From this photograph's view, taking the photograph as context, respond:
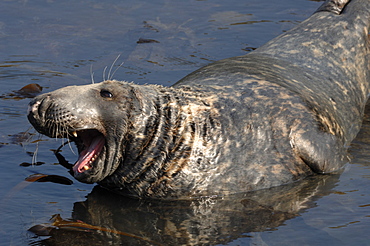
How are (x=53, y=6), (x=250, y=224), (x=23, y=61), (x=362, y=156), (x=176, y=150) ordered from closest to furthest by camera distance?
(x=250, y=224) → (x=176, y=150) → (x=362, y=156) → (x=23, y=61) → (x=53, y=6)

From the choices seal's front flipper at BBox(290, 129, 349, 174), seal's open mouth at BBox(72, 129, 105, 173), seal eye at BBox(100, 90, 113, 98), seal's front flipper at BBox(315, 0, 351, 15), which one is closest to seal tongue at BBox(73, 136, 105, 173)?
seal's open mouth at BBox(72, 129, 105, 173)

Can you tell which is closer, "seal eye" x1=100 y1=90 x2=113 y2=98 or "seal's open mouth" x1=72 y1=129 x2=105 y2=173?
"seal's open mouth" x1=72 y1=129 x2=105 y2=173

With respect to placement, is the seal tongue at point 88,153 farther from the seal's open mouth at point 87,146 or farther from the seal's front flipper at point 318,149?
the seal's front flipper at point 318,149

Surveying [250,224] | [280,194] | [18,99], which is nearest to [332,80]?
[280,194]

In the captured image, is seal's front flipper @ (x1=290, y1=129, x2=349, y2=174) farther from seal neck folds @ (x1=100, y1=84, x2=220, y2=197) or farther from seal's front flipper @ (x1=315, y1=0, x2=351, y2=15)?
seal's front flipper @ (x1=315, y1=0, x2=351, y2=15)

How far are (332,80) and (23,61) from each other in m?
4.38

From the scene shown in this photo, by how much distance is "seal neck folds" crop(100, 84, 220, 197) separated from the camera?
20.6ft

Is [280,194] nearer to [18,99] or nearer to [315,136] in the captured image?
[315,136]

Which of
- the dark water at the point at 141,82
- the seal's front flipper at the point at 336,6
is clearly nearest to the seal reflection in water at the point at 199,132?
the dark water at the point at 141,82

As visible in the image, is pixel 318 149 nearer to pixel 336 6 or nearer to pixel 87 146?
pixel 87 146

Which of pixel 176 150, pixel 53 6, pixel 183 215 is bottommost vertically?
Answer: pixel 183 215

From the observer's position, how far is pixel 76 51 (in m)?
10.1

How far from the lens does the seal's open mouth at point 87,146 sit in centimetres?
608

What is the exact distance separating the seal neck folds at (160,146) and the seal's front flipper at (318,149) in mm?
799
